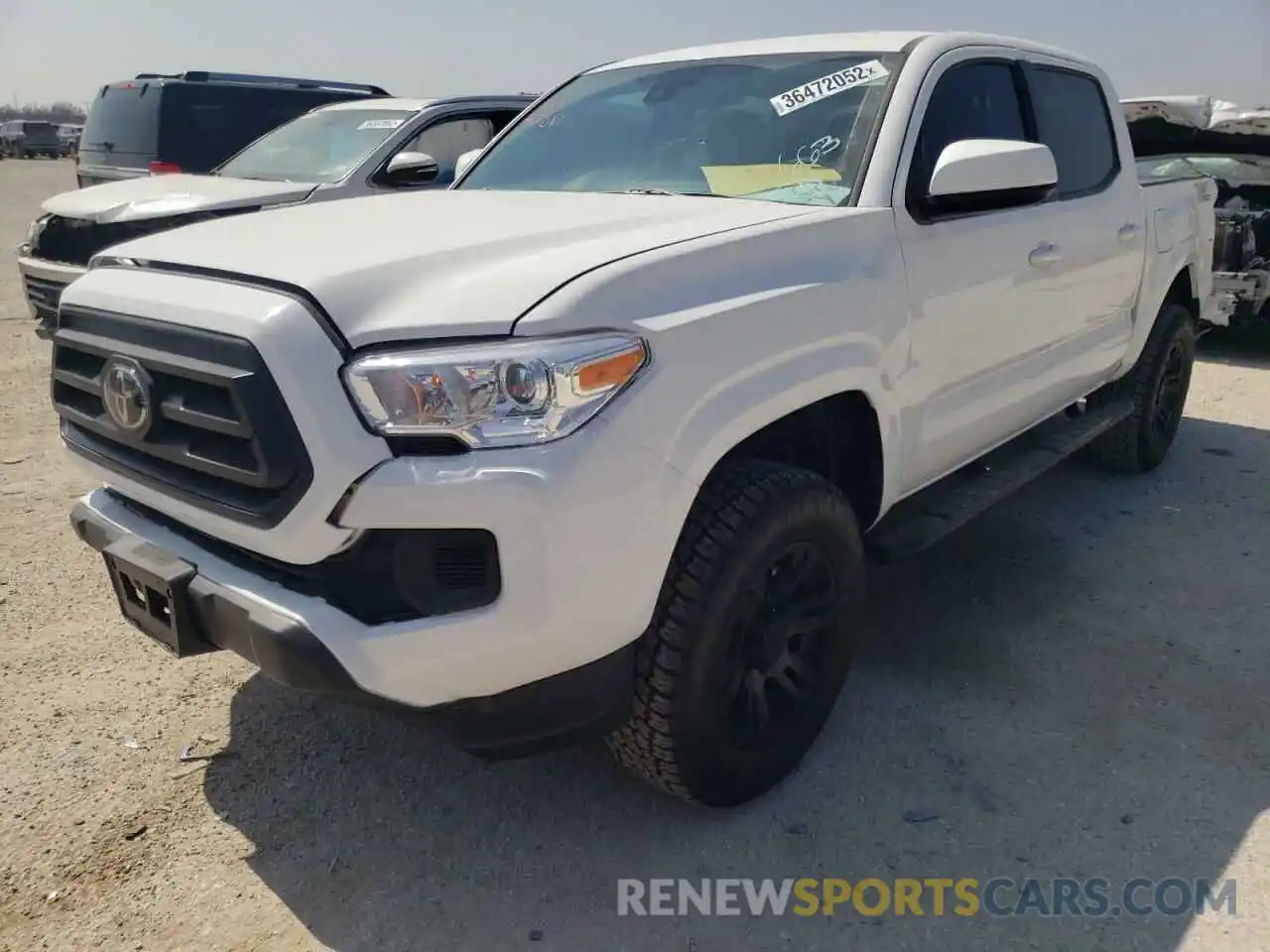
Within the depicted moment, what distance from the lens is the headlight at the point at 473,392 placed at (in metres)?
1.94

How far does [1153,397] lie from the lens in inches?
197

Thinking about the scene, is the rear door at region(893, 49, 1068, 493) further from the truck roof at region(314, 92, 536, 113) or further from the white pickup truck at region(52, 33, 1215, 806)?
the truck roof at region(314, 92, 536, 113)

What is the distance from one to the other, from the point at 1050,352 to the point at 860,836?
78.3 inches

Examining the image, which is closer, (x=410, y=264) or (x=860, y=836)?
(x=410, y=264)

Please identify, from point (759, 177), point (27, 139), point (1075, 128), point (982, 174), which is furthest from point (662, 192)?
point (27, 139)

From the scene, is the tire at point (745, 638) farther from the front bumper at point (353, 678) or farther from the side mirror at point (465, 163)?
the side mirror at point (465, 163)

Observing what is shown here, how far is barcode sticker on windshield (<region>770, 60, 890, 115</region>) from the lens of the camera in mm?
3051

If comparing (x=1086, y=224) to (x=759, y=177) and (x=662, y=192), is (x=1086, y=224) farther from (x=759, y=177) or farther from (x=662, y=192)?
(x=662, y=192)

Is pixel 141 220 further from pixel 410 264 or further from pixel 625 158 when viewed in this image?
pixel 410 264

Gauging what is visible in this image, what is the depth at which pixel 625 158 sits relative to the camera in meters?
3.28

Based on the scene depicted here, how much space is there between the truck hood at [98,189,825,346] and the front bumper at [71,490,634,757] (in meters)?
0.57

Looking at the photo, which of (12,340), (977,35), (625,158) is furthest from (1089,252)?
(12,340)

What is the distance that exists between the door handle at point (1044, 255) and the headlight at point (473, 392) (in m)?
2.05

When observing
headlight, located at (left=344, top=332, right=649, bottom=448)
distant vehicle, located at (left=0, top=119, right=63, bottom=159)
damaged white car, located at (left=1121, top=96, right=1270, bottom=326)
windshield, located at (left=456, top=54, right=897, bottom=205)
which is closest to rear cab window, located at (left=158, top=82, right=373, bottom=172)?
windshield, located at (left=456, top=54, right=897, bottom=205)
